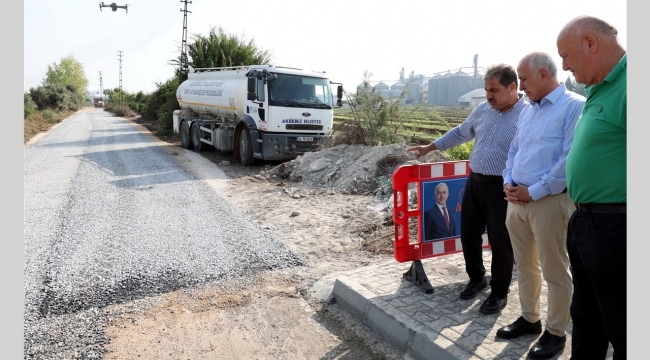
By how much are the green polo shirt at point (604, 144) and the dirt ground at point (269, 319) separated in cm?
197

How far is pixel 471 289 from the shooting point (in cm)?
425

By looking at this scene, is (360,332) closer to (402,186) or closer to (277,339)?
(277,339)

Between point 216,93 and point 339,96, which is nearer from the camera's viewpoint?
point 339,96

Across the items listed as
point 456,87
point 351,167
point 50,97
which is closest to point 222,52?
point 351,167

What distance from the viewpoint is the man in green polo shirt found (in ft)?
7.43

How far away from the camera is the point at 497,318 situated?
12.6 ft

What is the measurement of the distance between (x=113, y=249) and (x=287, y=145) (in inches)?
318

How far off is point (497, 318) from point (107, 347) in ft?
10.2

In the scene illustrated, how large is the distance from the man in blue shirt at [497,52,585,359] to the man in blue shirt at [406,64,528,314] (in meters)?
0.44

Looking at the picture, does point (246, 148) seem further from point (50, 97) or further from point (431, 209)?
point (50, 97)

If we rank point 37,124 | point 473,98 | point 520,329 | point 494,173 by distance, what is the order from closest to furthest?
point 520,329 < point 494,173 < point 37,124 < point 473,98

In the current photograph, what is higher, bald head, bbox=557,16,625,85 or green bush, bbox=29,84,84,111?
green bush, bbox=29,84,84,111

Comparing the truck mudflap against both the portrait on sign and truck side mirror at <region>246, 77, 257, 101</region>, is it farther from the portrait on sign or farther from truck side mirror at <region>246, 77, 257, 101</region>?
the portrait on sign

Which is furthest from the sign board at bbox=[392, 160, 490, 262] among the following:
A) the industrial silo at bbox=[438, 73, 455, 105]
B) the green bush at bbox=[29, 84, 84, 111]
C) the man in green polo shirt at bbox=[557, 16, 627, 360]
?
the green bush at bbox=[29, 84, 84, 111]
